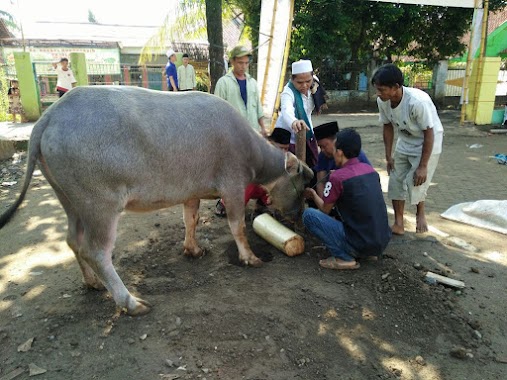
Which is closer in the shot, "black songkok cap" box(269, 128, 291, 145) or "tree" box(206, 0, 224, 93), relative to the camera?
"black songkok cap" box(269, 128, 291, 145)

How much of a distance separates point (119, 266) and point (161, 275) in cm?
46

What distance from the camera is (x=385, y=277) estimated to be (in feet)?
11.9

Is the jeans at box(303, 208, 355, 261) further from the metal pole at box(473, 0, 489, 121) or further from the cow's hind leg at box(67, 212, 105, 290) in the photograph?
the metal pole at box(473, 0, 489, 121)

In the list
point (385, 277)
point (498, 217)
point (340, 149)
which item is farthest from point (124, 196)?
point (498, 217)

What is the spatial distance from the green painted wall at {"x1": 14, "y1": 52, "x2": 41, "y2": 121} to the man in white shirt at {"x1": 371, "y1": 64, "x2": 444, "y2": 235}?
11.4 m

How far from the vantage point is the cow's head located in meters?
4.24

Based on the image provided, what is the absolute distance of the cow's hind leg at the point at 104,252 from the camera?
3.02 metres

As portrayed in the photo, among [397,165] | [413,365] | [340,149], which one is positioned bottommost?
[413,365]

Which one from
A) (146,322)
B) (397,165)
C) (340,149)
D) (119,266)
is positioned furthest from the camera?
(397,165)

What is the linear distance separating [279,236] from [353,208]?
34.3 inches

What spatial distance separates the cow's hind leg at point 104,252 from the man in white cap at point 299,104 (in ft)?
7.07

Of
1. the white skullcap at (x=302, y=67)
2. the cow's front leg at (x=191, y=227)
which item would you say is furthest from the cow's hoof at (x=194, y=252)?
the white skullcap at (x=302, y=67)

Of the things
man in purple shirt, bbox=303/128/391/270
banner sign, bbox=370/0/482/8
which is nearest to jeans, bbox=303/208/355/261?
man in purple shirt, bbox=303/128/391/270

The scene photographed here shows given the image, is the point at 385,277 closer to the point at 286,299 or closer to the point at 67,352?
the point at 286,299
